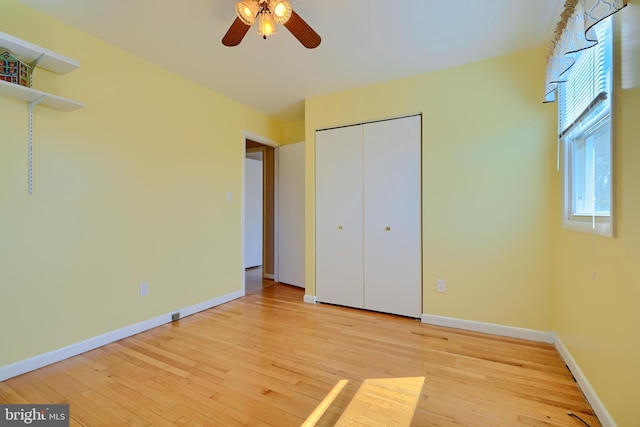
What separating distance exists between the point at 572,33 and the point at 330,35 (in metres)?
1.50

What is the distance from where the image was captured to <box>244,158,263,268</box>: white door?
557cm

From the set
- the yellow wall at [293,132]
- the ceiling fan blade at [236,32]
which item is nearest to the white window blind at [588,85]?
the ceiling fan blade at [236,32]

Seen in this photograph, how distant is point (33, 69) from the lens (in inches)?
74.5

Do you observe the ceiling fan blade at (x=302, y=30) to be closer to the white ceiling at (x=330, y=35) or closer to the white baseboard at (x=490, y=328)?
the white ceiling at (x=330, y=35)

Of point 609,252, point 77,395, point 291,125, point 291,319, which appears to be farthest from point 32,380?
point 291,125

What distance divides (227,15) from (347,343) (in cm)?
261

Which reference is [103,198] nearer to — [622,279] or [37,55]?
[37,55]

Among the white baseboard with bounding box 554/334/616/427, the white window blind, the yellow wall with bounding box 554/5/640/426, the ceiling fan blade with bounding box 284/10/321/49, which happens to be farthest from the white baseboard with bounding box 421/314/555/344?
the ceiling fan blade with bounding box 284/10/321/49

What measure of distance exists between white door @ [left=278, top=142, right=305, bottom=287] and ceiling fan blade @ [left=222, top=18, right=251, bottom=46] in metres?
2.23

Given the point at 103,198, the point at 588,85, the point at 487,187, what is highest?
the point at 588,85

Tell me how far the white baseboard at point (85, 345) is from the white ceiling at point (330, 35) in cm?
236

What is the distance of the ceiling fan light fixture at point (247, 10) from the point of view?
161 cm

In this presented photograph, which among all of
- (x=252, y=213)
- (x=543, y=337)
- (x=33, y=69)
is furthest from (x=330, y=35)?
(x=252, y=213)

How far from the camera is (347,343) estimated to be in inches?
91.1
